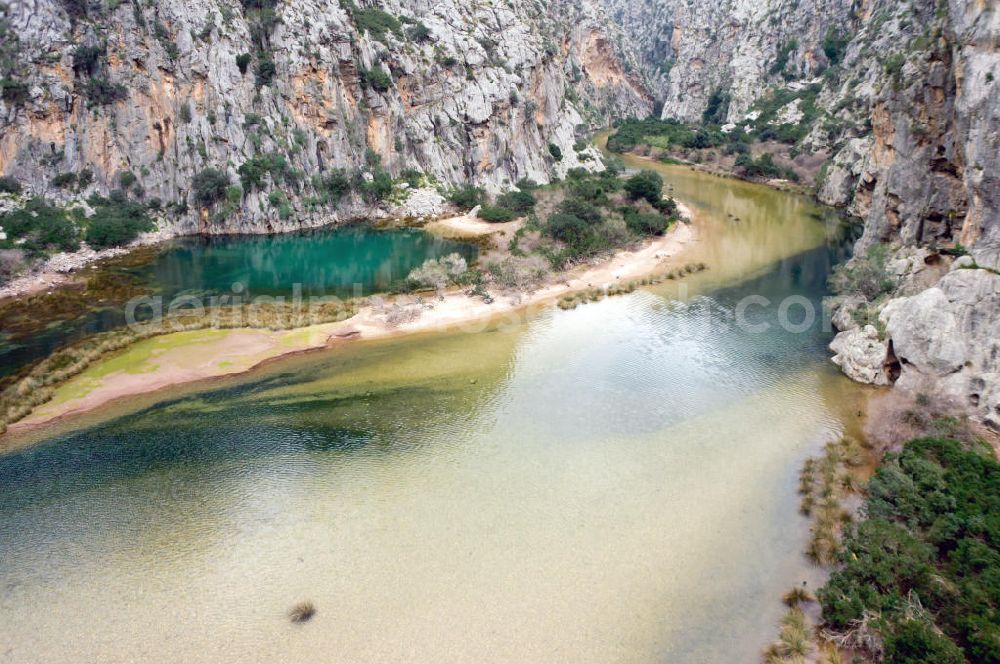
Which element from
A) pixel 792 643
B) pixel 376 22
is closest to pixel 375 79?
pixel 376 22

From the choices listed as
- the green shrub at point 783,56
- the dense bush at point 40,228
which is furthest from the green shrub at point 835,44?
the dense bush at point 40,228

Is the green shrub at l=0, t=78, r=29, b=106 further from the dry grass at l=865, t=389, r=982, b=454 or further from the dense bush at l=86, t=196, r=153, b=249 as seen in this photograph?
the dry grass at l=865, t=389, r=982, b=454

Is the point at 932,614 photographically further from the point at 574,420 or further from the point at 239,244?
the point at 239,244

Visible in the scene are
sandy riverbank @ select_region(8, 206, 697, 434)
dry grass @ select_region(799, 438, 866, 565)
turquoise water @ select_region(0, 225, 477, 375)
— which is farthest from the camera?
turquoise water @ select_region(0, 225, 477, 375)

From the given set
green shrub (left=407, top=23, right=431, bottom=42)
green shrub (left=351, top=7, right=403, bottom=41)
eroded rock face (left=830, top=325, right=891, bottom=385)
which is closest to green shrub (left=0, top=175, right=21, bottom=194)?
green shrub (left=351, top=7, right=403, bottom=41)

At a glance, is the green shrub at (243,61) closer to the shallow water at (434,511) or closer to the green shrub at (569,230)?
the green shrub at (569,230)

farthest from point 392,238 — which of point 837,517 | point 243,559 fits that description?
point 837,517

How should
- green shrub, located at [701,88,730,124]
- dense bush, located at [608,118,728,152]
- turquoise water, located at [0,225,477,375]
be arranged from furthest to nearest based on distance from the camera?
green shrub, located at [701,88,730,124] → dense bush, located at [608,118,728,152] → turquoise water, located at [0,225,477,375]
